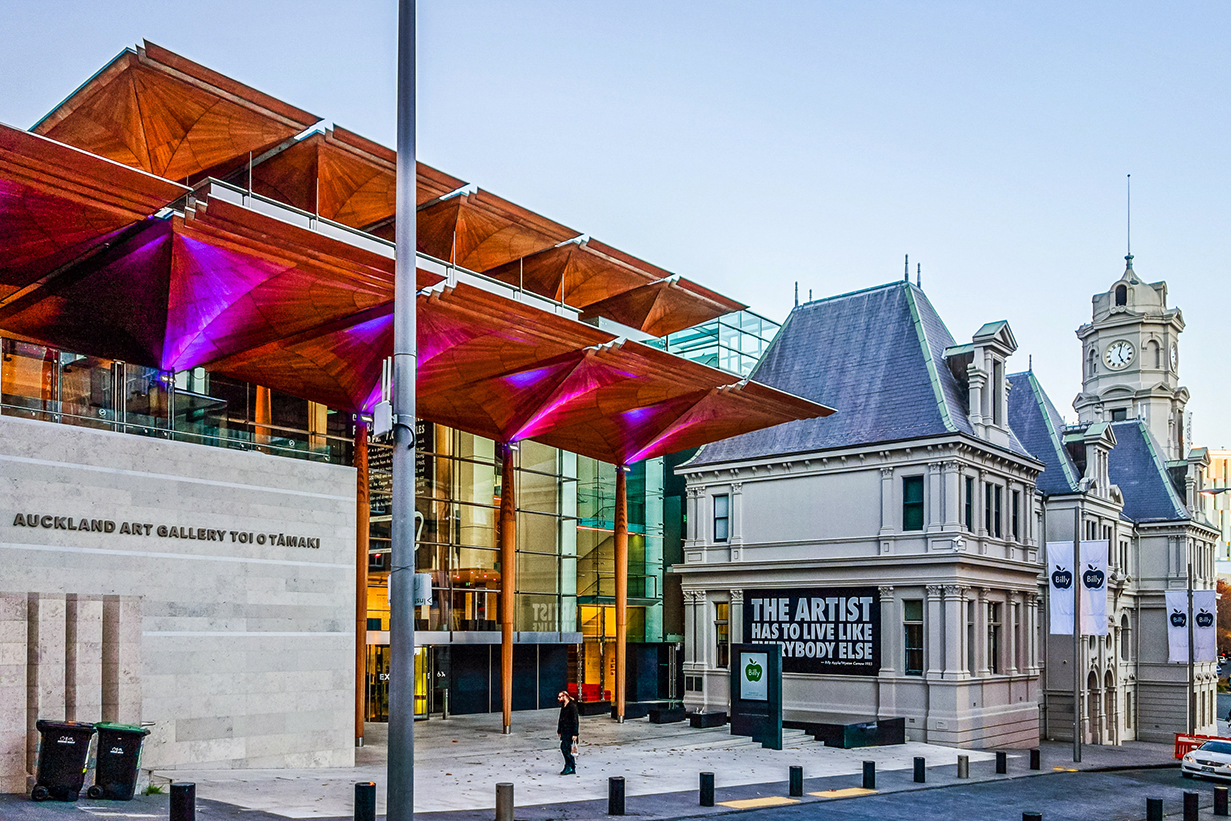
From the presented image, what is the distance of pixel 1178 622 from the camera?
47781 mm

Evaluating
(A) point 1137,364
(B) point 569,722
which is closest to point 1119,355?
(A) point 1137,364

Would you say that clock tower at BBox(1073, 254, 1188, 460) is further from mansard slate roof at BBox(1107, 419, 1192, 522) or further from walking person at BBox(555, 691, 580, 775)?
walking person at BBox(555, 691, 580, 775)

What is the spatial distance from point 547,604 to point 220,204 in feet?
90.0

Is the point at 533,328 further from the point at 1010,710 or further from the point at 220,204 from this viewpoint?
the point at 1010,710

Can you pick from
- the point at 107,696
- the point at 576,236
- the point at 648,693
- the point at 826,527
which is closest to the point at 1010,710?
the point at 826,527

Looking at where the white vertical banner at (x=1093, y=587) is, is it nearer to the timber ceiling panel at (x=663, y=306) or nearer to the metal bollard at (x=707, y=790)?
the timber ceiling panel at (x=663, y=306)

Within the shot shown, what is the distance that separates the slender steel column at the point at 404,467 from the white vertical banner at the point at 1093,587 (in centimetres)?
3057

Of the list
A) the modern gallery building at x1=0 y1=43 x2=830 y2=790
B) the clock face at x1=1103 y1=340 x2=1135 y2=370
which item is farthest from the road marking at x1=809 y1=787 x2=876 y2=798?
the clock face at x1=1103 y1=340 x2=1135 y2=370

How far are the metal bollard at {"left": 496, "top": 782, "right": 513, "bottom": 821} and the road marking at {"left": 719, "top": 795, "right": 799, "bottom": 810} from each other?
5150 millimetres

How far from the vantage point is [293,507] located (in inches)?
930

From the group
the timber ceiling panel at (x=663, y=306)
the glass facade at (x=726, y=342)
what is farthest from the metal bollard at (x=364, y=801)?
the glass facade at (x=726, y=342)

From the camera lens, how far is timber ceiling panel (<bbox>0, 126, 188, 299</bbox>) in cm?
1822

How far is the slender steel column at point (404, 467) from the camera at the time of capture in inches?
441

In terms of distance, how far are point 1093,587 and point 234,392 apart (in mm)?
27963
